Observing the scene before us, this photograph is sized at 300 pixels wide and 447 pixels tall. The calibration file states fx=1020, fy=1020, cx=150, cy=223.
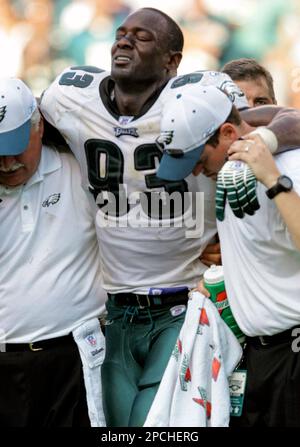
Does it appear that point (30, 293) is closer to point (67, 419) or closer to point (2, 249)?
point (2, 249)

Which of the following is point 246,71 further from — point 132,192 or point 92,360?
point 92,360

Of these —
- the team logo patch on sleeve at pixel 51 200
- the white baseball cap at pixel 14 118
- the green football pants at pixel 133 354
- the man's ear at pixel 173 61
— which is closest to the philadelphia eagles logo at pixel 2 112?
the white baseball cap at pixel 14 118

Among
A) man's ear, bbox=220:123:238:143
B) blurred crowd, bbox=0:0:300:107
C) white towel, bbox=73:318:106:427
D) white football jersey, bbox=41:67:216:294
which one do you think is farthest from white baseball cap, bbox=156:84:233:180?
blurred crowd, bbox=0:0:300:107

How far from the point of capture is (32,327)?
13.4ft

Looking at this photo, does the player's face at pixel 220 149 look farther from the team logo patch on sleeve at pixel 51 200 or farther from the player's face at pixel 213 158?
the team logo patch on sleeve at pixel 51 200

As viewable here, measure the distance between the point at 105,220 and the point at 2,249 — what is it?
444 mm

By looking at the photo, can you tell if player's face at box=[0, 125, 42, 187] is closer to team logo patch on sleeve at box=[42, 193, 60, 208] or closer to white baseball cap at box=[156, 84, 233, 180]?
team logo patch on sleeve at box=[42, 193, 60, 208]

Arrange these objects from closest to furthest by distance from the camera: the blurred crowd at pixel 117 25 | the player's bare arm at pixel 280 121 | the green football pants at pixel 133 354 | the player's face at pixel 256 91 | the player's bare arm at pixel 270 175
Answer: the player's bare arm at pixel 270 175, the player's bare arm at pixel 280 121, the green football pants at pixel 133 354, the player's face at pixel 256 91, the blurred crowd at pixel 117 25

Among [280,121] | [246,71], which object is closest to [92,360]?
[280,121]

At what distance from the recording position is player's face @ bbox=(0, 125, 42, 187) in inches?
156

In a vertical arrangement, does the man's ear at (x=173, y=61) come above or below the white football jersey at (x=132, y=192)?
above

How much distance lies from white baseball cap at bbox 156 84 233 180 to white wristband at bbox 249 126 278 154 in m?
0.18

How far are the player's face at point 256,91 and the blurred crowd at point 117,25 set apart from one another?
5286 millimetres

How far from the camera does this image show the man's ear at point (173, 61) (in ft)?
12.9
